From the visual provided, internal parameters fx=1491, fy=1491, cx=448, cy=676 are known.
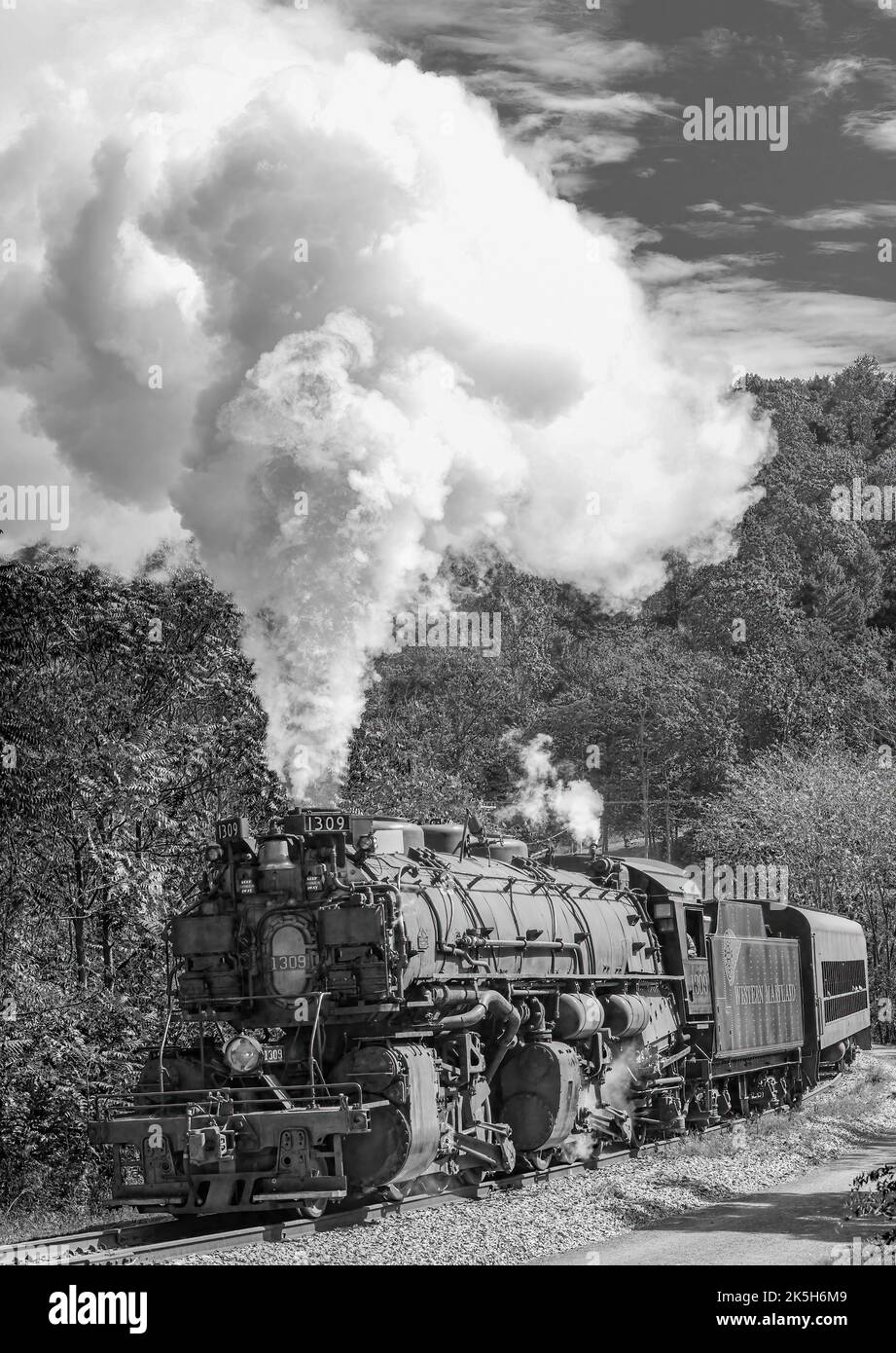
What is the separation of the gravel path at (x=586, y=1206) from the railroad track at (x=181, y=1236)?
0.20 meters

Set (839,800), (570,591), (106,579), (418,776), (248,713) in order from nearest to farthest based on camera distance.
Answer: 1. (106,579)
2. (248,713)
3. (418,776)
4. (839,800)
5. (570,591)

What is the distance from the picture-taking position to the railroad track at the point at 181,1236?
12.0 meters

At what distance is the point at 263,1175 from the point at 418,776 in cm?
2486

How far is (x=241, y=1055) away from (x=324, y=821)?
2515mm

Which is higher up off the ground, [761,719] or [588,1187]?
[761,719]

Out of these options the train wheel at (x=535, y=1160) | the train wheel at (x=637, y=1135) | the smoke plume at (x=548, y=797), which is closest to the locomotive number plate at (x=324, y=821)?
the train wheel at (x=535, y=1160)

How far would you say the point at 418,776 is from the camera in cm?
3844

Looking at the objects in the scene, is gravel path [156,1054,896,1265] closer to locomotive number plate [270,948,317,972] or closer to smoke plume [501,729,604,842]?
locomotive number plate [270,948,317,972]

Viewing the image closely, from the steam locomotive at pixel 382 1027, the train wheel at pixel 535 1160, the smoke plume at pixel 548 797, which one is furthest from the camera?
the smoke plume at pixel 548 797

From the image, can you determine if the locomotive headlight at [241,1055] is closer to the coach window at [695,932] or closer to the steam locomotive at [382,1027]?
the steam locomotive at [382,1027]

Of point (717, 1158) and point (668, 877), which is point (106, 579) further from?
point (717, 1158)

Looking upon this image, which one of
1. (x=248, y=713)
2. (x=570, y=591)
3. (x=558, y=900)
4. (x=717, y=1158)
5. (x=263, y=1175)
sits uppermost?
(x=570, y=591)

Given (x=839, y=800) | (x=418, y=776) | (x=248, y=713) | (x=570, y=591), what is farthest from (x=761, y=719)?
(x=248, y=713)

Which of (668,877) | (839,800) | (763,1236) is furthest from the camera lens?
(839,800)
